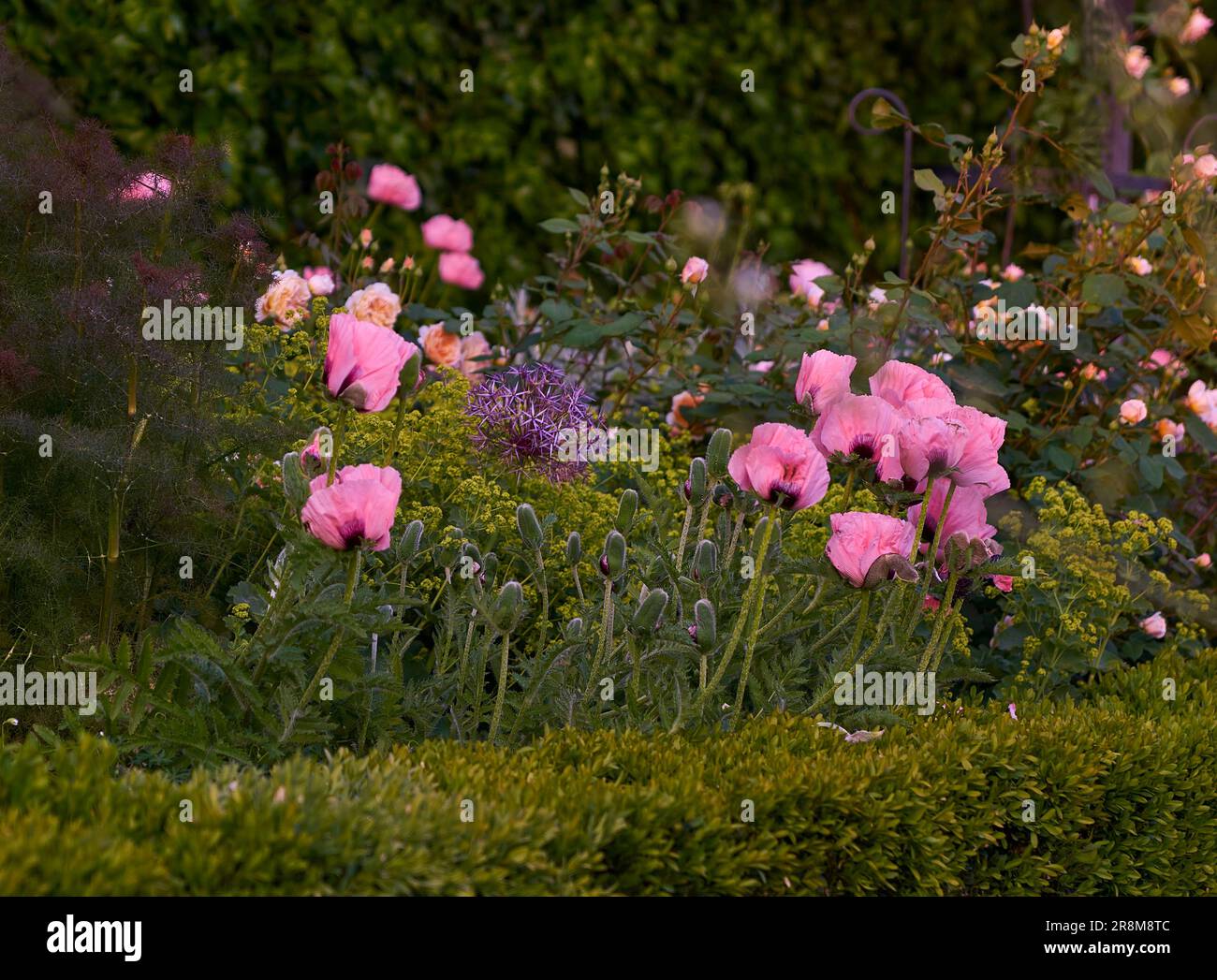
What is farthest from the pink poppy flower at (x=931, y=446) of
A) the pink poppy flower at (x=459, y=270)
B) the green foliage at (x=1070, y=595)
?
the pink poppy flower at (x=459, y=270)

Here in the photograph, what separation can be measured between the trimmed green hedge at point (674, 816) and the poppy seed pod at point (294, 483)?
0.48 meters

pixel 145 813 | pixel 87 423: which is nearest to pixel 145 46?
pixel 87 423

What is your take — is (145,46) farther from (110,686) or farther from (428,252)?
(110,686)

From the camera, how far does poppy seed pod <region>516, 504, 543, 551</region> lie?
291 centimetres

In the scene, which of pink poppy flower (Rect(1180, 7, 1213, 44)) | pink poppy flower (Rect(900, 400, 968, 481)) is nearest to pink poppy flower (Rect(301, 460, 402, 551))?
pink poppy flower (Rect(900, 400, 968, 481))

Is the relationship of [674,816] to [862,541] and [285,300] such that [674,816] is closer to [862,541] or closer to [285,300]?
[862,541]

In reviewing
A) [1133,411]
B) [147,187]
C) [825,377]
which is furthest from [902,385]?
[147,187]

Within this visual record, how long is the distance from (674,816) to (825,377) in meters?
1.01

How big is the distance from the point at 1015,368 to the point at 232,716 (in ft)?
10.0

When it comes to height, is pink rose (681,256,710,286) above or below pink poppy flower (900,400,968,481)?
above

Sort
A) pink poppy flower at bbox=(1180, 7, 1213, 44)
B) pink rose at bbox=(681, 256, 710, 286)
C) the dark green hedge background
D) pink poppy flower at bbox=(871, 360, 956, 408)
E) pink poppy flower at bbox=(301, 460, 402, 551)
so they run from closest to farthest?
pink poppy flower at bbox=(301, 460, 402, 551), pink poppy flower at bbox=(871, 360, 956, 408), pink rose at bbox=(681, 256, 710, 286), pink poppy flower at bbox=(1180, 7, 1213, 44), the dark green hedge background

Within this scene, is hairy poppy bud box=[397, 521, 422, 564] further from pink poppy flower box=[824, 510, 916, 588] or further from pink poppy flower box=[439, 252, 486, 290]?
pink poppy flower box=[439, 252, 486, 290]

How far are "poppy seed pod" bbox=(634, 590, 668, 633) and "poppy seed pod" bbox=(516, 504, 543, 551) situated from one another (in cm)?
31

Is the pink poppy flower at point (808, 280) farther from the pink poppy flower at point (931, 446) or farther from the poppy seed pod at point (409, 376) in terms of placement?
the poppy seed pod at point (409, 376)
